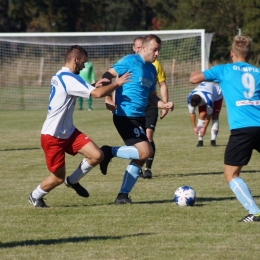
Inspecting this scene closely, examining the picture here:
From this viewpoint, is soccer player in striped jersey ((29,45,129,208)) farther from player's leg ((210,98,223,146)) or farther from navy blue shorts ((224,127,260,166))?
player's leg ((210,98,223,146))

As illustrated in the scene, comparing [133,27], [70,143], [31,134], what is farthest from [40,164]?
[133,27]

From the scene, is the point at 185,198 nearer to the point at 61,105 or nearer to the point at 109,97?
the point at 109,97

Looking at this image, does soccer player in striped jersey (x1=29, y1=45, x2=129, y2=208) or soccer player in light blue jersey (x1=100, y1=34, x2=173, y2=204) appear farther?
soccer player in light blue jersey (x1=100, y1=34, x2=173, y2=204)

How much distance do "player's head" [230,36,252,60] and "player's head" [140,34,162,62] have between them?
140 centimetres

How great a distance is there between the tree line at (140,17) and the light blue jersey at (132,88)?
24.9 meters

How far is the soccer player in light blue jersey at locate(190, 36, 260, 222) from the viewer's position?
650 centimetres

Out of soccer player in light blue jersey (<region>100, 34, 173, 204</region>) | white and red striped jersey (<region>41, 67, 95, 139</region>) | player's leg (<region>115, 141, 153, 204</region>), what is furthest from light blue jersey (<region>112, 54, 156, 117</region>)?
white and red striped jersey (<region>41, 67, 95, 139</region>)

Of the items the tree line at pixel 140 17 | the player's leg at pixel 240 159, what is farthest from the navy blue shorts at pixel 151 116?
the tree line at pixel 140 17

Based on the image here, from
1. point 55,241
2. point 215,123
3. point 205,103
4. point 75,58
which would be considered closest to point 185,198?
point 75,58

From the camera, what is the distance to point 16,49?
2628 cm

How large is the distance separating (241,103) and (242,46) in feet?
1.69

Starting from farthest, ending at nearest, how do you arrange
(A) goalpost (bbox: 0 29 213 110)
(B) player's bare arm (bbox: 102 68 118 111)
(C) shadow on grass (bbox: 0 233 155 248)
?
(A) goalpost (bbox: 0 29 213 110), (B) player's bare arm (bbox: 102 68 118 111), (C) shadow on grass (bbox: 0 233 155 248)

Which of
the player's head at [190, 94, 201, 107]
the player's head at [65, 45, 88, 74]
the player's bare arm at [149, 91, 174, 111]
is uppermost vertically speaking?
the player's head at [65, 45, 88, 74]

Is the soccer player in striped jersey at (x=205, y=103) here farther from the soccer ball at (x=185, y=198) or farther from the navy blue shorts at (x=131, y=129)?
the soccer ball at (x=185, y=198)
